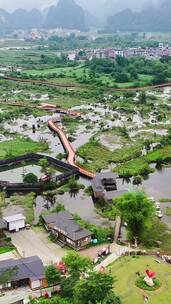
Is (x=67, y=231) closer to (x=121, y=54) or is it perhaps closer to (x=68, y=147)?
(x=68, y=147)

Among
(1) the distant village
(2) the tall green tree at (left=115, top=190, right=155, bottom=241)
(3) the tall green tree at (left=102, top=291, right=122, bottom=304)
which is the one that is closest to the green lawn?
(3) the tall green tree at (left=102, top=291, right=122, bottom=304)

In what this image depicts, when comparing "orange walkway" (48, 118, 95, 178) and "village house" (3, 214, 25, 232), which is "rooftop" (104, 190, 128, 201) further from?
"village house" (3, 214, 25, 232)

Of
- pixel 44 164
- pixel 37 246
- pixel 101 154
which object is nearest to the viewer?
pixel 37 246

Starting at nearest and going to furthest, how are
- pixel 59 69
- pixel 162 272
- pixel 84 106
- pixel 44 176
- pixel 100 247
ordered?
1. pixel 162 272
2. pixel 100 247
3. pixel 44 176
4. pixel 84 106
5. pixel 59 69

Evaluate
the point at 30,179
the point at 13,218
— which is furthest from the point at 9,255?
the point at 30,179

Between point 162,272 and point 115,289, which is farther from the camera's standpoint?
point 162,272

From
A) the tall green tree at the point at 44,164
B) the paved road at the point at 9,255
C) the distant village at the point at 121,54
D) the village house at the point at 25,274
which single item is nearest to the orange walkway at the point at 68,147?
the tall green tree at the point at 44,164

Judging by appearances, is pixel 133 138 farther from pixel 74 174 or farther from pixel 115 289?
pixel 115 289

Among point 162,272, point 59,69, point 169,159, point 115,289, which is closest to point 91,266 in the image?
point 115,289
